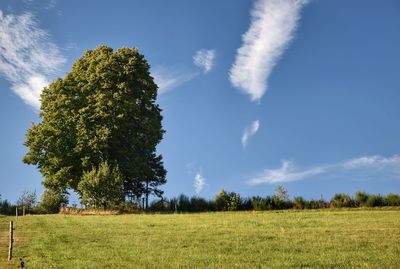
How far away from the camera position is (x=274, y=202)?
4503 centimetres

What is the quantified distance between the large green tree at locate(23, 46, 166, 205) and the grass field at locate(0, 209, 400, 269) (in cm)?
2899

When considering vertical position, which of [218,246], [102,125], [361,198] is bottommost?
[218,246]

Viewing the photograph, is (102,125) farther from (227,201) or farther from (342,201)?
(342,201)

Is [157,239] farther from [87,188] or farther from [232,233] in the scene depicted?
[87,188]

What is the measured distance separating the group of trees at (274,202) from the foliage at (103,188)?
6097 millimetres

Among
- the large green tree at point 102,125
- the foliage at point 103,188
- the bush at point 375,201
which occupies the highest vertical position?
the large green tree at point 102,125

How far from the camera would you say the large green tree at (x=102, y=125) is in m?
55.8

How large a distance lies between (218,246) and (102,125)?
132 feet

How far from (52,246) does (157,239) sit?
170 inches

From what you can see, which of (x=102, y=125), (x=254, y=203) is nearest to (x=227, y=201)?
(x=254, y=203)

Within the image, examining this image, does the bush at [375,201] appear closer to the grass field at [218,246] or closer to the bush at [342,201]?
the bush at [342,201]

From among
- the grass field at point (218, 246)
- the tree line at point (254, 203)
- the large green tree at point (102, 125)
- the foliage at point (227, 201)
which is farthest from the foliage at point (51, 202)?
the grass field at point (218, 246)

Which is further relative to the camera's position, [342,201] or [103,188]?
[103,188]

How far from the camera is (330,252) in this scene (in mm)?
16406
